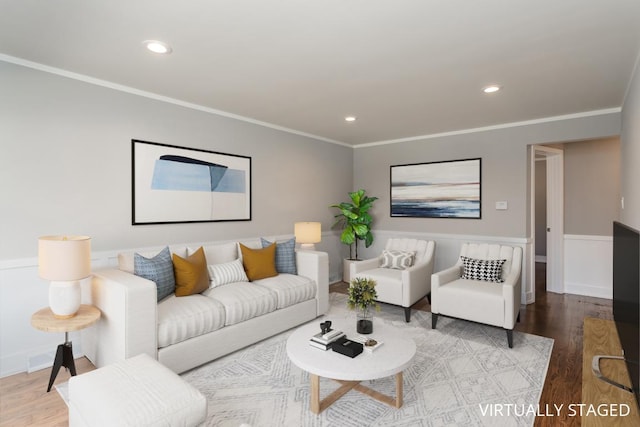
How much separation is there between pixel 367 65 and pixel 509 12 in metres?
1.01

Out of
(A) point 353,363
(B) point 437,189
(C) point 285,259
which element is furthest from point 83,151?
(B) point 437,189

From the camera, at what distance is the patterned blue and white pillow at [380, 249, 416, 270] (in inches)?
170

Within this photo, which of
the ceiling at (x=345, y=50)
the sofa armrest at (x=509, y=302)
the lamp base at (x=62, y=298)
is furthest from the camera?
the sofa armrest at (x=509, y=302)

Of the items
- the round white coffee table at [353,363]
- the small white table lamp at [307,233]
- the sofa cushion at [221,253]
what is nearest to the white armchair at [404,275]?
the small white table lamp at [307,233]

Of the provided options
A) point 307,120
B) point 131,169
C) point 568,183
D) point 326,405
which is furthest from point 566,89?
point 131,169

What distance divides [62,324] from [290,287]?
1.89 m

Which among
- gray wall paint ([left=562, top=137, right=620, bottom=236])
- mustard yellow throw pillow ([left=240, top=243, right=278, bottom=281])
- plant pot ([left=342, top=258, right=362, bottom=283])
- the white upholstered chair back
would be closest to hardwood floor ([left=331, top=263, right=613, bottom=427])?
plant pot ([left=342, top=258, right=362, bottom=283])

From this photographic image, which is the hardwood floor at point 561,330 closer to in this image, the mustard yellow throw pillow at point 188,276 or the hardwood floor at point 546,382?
the hardwood floor at point 546,382

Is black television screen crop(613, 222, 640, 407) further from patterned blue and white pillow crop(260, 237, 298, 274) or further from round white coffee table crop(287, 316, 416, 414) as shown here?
patterned blue and white pillow crop(260, 237, 298, 274)

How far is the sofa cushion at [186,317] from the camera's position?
8.28 ft

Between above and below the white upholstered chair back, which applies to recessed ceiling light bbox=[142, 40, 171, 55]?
above

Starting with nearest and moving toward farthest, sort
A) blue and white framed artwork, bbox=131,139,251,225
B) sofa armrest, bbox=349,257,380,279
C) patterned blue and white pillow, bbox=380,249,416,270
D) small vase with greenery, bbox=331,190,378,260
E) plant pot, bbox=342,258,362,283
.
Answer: blue and white framed artwork, bbox=131,139,251,225 < sofa armrest, bbox=349,257,380,279 < patterned blue and white pillow, bbox=380,249,416,270 < small vase with greenery, bbox=331,190,378,260 < plant pot, bbox=342,258,362,283

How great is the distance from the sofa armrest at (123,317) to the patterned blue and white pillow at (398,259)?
2889mm

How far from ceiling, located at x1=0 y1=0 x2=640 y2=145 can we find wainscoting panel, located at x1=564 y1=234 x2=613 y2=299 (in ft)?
6.76
